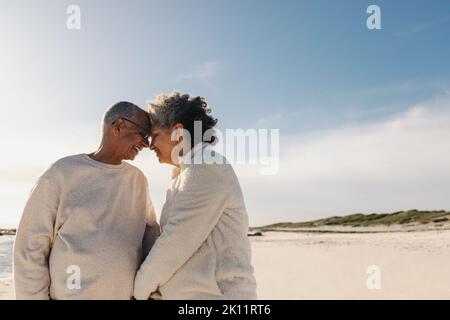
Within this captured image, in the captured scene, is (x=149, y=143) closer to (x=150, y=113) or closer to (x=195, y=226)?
(x=150, y=113)

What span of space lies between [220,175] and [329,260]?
1193 centimetres

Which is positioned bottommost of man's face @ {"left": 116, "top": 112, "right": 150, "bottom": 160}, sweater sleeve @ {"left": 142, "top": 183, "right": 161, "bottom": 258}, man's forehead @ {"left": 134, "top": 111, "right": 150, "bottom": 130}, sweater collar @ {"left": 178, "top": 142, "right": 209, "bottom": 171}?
sweater sleeve @ {"left": 142, "top": 183, "right": 161, "bottom": 258}

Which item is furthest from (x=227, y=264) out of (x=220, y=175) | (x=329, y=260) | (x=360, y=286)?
(x=329, y=260)

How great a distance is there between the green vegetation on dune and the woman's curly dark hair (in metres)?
34.0

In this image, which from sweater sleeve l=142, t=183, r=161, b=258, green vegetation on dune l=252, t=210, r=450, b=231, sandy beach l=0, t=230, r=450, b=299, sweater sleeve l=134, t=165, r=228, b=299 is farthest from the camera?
green vegetation on dune l=252, t=210, r=450, b=231

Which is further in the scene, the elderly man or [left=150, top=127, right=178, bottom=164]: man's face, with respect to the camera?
[left=150, top=127, right=178, bottom=164]: man's face

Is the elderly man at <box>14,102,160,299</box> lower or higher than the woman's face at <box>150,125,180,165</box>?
lower

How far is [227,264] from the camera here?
2.45 metres

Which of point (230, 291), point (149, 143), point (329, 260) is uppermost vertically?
point (149, 143)

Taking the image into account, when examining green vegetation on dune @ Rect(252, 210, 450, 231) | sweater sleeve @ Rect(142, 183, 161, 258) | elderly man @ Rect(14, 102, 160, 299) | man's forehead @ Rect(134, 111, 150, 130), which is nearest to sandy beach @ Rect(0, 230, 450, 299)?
sweater sleeve @ Rect(142, 183, 161, 258)

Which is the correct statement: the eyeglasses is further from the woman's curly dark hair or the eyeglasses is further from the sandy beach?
the sandy beach

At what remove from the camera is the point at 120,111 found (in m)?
2.71

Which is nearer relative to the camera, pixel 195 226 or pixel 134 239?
pixel 195 226

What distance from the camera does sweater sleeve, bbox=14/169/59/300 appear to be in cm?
246
